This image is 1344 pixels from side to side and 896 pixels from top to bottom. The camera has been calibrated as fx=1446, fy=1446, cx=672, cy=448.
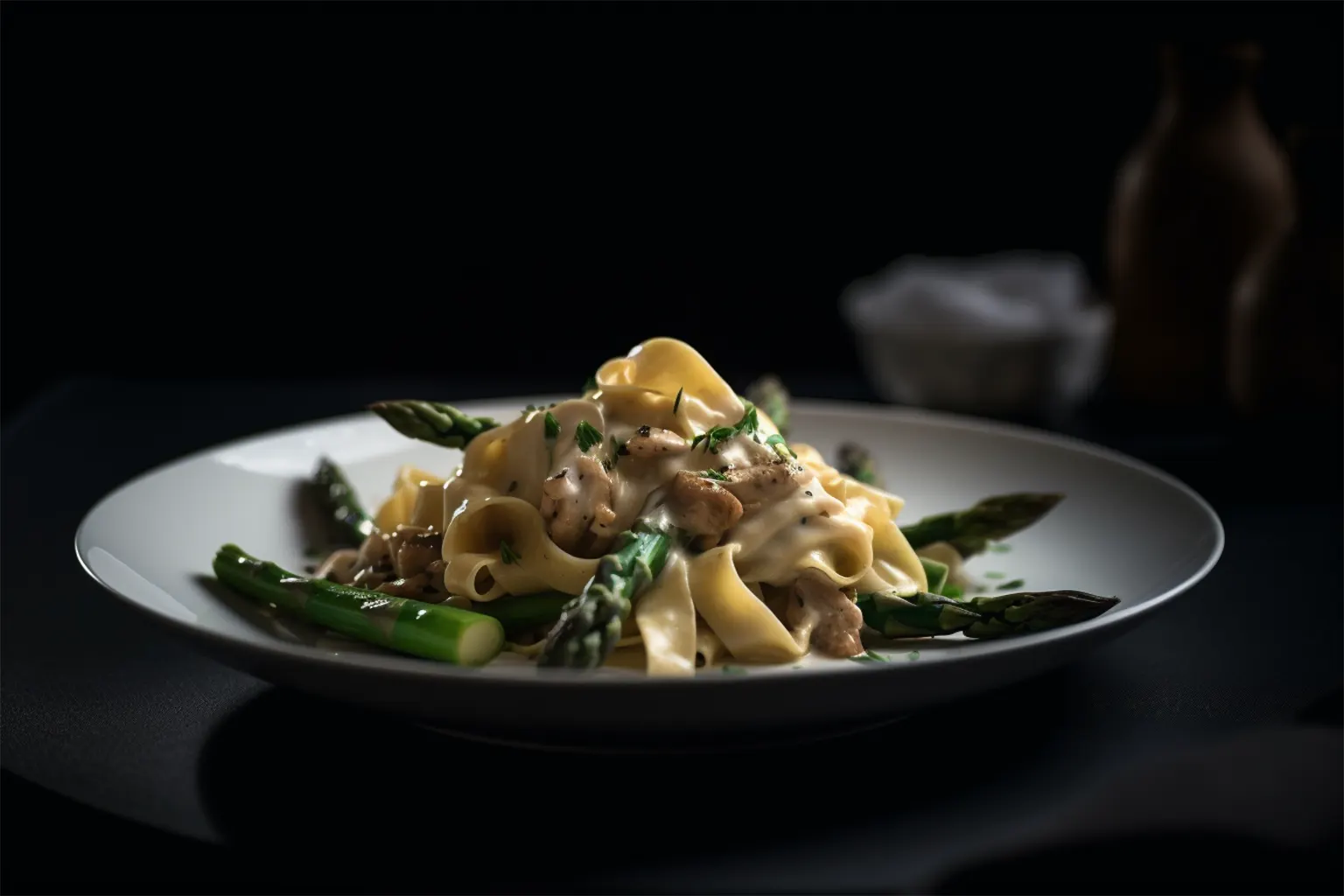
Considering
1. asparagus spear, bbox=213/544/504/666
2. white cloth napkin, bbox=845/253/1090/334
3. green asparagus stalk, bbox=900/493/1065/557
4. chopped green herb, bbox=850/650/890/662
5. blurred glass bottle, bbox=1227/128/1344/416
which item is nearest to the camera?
asparagus spear, bbox=213/544/504/666

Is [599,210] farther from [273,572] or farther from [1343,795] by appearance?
[1343,795]

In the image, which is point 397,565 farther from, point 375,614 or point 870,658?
point 870,658

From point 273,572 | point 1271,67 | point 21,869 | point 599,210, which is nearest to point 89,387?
point 599,210

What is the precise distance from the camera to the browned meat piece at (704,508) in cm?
351

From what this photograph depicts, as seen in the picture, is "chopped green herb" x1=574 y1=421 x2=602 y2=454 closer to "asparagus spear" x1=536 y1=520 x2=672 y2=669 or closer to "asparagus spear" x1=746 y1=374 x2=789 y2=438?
"asparagus spear" x1=536 y1=520 x2=672 y2=669

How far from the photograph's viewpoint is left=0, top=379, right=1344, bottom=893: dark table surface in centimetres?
267

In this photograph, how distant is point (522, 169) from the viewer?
975cm

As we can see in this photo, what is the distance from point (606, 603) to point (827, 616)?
62 cm

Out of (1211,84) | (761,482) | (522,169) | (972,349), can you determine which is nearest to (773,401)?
(761,482)

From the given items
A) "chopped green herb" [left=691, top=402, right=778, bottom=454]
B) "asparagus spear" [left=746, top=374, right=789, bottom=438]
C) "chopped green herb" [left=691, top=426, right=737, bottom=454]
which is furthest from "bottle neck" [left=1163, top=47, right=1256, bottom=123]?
"chopped green herb" [left=691, top=426, right=737, bottom=454]

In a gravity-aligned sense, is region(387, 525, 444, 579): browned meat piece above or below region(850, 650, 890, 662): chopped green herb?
above

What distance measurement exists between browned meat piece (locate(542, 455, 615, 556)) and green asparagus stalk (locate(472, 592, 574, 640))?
0.55 ft

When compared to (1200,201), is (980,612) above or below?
below

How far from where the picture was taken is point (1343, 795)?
9.71 ft
